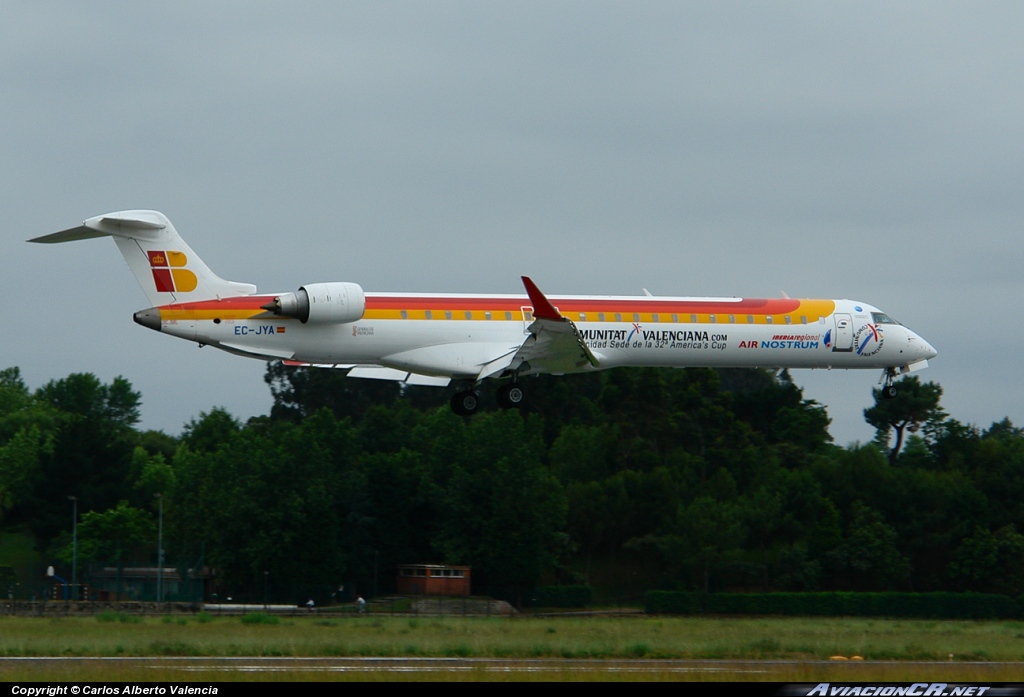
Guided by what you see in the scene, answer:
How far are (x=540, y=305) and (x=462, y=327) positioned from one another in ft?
7.89

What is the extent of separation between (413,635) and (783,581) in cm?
2295

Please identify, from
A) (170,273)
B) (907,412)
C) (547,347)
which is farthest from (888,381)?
(907,412)

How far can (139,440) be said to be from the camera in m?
98.9

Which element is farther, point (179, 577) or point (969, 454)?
point (969, 454)

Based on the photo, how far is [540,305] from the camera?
3045 cm

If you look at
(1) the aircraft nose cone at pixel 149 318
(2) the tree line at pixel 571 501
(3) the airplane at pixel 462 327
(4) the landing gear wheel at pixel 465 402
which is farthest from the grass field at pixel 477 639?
(2) the tree line at pixel 571 501

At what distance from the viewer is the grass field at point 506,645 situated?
2130 cm

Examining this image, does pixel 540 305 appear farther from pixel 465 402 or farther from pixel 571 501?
pixel 571 501

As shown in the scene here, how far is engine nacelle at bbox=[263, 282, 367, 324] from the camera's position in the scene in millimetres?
30531

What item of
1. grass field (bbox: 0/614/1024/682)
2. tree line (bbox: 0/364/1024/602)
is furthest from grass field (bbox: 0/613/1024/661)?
tree line (bbox: 0/364/1024/602)

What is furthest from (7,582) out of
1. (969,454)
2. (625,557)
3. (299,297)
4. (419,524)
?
(969,454)

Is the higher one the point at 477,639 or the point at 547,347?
the point at 547,347

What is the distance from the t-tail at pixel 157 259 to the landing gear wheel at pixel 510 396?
6798 mm
